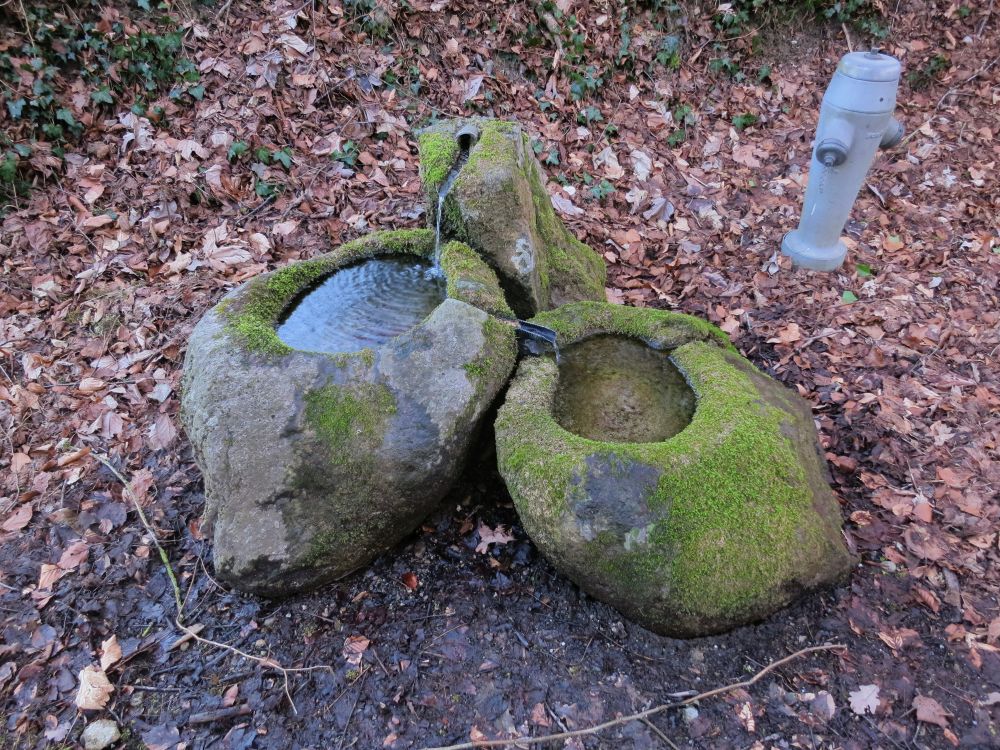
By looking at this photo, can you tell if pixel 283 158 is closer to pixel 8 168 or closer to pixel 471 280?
pixel 8 168

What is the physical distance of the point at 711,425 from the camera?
2850 millimetres

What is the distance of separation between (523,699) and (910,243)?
195 inches

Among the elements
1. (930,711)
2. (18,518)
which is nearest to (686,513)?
(930,711)

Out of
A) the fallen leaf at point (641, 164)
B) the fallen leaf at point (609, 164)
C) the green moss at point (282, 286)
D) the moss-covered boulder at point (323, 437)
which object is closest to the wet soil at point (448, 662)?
the moss-covered boulder at point (323, 437)

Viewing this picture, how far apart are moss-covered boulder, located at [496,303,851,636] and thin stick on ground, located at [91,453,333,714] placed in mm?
1371

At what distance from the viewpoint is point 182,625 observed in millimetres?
3170

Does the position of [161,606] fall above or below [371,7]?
below

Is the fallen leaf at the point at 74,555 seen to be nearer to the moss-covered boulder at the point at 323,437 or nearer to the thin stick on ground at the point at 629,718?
the moss-covered boulder at the point at 323,437

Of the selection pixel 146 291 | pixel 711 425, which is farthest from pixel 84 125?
pixel 711 425

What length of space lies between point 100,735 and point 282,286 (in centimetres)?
237

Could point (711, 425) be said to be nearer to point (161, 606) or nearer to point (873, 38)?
point (161, 606)

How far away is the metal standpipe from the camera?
4113mm

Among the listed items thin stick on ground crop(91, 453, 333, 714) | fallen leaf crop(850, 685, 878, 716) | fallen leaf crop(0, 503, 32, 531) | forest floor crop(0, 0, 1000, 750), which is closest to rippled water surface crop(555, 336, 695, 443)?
forest floor crop(0, 0, 1000, 750)

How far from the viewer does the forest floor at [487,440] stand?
2.80m
